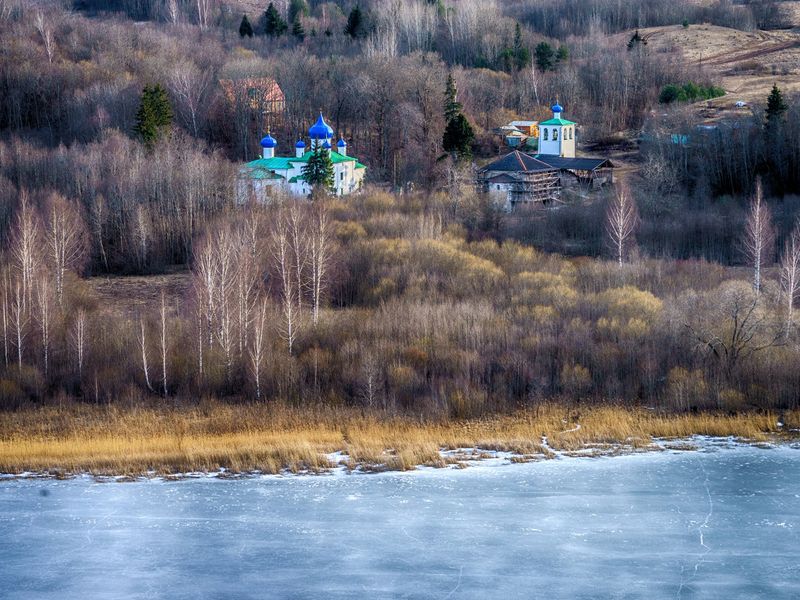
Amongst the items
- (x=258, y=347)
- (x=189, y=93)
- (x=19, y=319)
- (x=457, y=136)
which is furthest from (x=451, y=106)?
(x=19, y=319)

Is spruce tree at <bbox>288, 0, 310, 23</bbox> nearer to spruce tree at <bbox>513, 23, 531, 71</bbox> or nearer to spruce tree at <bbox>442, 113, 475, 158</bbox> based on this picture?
spruce tree at <bbox>513, 23, 531, 71</bbox>

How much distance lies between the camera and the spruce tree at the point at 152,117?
3706 centimetres

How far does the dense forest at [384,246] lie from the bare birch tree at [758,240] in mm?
142

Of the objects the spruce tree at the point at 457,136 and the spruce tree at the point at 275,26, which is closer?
the spruce tree at the point at 457,136

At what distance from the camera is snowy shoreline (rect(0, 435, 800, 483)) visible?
15.7 metres

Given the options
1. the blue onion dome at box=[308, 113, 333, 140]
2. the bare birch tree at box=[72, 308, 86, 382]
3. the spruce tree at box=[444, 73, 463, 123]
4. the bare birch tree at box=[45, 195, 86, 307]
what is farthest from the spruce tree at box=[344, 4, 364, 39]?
the bare birch tree at box=[72, 308, 86, 382]

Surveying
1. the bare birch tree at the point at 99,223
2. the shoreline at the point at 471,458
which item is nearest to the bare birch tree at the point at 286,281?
the shoreline at the point at 471,458

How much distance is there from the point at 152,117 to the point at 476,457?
2482 centimetres

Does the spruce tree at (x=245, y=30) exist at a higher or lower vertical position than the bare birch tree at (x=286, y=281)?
higher

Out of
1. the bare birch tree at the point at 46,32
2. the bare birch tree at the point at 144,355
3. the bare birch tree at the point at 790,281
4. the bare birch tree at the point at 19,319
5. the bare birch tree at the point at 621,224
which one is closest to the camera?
the bare birch tree at the point at 144,355

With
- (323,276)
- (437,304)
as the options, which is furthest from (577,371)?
(323,276)

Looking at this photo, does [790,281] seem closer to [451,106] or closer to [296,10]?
[451,106]

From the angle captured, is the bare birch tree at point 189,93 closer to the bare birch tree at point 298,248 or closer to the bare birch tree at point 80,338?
the bare birch tree at point 298,248

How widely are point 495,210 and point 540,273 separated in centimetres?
705
